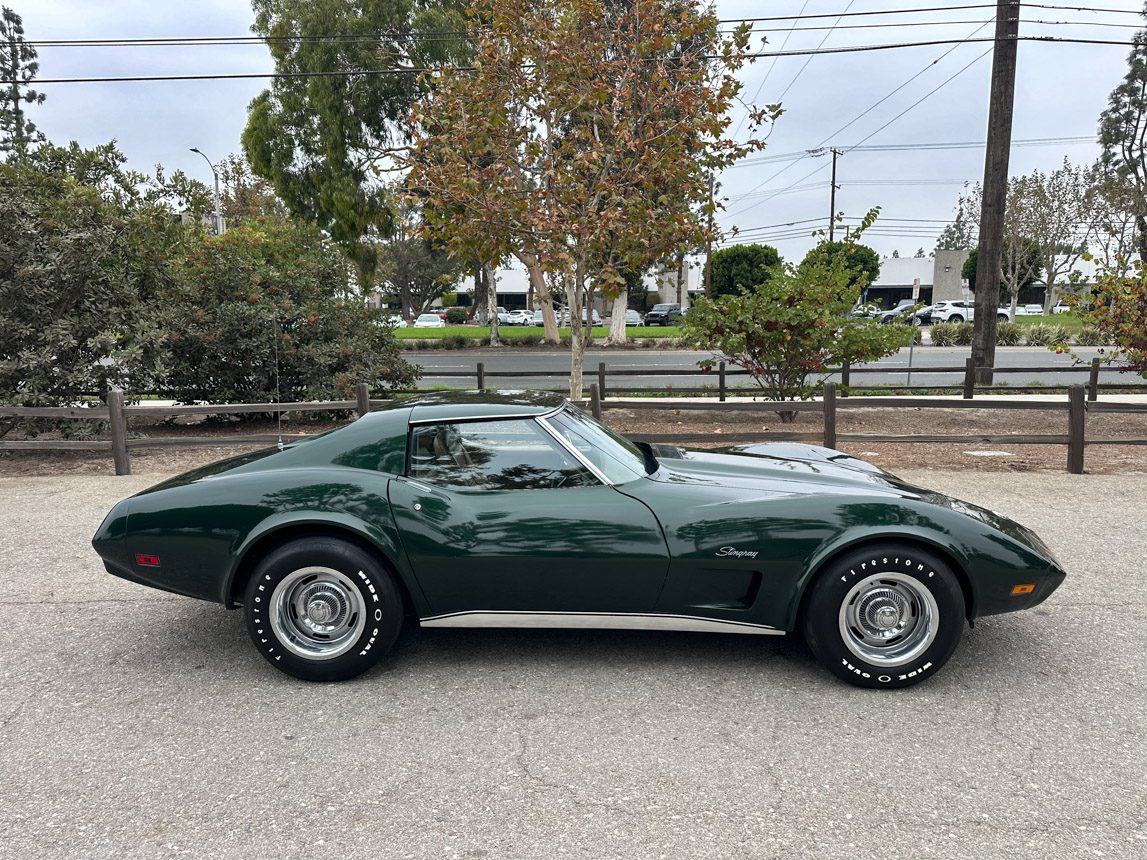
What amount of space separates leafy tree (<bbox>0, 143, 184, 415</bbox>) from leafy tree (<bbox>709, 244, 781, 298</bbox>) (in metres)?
41.9

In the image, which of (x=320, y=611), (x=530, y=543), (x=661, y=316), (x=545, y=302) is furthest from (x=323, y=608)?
(x=661, y=316)

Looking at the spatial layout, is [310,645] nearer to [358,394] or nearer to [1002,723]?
[1002,723]

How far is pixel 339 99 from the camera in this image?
2491cm

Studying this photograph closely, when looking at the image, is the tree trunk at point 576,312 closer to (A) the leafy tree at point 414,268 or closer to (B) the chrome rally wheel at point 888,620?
Answer: (B) the chrome rally wheel at point 888,620

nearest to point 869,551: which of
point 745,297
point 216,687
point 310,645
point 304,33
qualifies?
point 310,645

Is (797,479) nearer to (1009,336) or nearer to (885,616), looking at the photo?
(885,616)

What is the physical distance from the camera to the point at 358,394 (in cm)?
904

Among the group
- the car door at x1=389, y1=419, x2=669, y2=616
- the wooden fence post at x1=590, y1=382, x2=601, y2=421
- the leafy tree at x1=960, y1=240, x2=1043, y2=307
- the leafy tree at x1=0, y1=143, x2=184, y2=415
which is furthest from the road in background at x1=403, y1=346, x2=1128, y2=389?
the leafy tree at x1=960, y1=240, x2=1043, y2=307

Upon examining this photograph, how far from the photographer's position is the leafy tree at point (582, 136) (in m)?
9.91

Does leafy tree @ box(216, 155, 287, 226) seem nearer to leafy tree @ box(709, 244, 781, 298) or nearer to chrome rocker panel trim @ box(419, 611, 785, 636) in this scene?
leafy tree @ box(709, 244, 781, 298)

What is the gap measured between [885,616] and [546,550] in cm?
150

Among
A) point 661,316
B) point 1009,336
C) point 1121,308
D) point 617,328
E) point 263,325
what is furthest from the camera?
point 661,316

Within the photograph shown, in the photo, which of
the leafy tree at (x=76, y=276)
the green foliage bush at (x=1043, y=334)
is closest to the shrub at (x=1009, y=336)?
the green foliage bush at (x=1043, y=334)

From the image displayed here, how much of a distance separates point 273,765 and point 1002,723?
2845 mm
